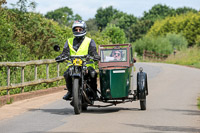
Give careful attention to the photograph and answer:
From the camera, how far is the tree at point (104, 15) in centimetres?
15075

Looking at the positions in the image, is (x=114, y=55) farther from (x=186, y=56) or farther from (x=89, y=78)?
(x=186, y=56)

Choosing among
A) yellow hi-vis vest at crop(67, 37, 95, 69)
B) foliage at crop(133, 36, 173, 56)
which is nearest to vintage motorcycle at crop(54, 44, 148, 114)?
yellow hi-vis vest at crop(67, 37, 95, 69)

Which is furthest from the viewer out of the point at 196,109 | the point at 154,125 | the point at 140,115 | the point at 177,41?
the point at 177,41

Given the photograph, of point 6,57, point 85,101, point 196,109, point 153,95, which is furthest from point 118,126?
point 6,57

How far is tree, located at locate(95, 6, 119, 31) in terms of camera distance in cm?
15075

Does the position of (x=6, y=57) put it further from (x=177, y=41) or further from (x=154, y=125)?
(x=177, y=41)

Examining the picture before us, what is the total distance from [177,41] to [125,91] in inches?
2425

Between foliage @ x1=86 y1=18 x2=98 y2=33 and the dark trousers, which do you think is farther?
foliage @ x1=86 y1=18 x2=98 y2=33

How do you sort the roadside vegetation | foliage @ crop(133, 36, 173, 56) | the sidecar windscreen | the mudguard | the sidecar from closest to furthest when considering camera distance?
1. the sidecar
2. the mudguard
3. the sidecar windscreen
4. the roadside vegetation
5. foliage @ crop(133, 36, 173, 56)

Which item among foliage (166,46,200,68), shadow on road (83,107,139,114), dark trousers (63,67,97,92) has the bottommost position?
shadow on road (83,107,139,114)

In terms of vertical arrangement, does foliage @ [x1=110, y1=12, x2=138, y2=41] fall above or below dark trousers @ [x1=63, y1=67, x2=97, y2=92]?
above

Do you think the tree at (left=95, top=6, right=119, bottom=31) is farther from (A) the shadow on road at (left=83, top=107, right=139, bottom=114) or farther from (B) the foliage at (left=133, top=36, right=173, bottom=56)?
(A) the shadow on road at (left=83, top=107, right=139, bottom=114)

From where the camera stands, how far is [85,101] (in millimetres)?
11633

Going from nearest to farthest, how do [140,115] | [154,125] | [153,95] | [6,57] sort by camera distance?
1. [154,125]
2. [140,115]
3. [153,95]
4. [6,57]
